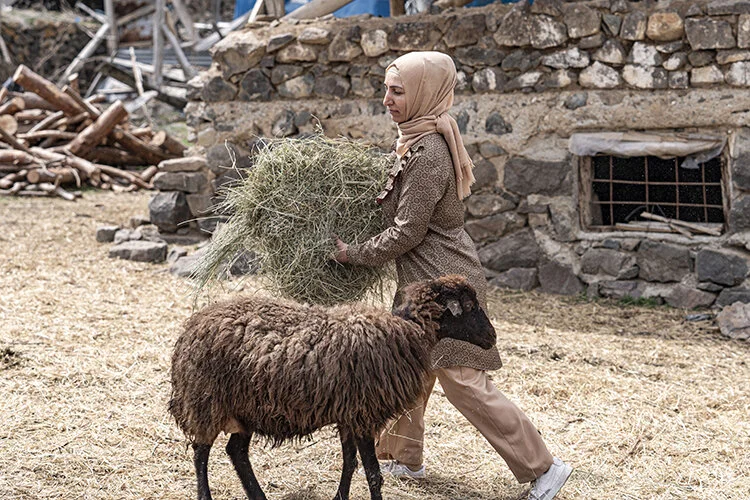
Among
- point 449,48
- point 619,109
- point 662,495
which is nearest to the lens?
point 662,495

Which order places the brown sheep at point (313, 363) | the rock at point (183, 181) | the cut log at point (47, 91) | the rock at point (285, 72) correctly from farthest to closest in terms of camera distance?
the cut log at point (47, 91) < the rock at point (183, 181) < the rock at point (285, 72) < the brown sheep at point (313, 363)

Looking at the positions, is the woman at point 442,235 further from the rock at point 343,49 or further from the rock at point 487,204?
the rock at point 343,49

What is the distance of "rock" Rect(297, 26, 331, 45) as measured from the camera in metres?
7.45

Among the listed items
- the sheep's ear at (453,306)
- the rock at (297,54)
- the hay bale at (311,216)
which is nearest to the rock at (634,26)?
the rock at (297,54)

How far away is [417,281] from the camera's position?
3.60m

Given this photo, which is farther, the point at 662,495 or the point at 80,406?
the point at 80,406

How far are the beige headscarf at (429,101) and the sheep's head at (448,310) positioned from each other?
1.55 feet

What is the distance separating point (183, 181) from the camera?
8.38 m

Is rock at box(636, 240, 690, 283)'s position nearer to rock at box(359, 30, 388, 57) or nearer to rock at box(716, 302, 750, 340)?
rock at box(716, 302, 750, 340)

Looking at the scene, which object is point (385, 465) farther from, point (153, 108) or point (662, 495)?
point (153, 108)

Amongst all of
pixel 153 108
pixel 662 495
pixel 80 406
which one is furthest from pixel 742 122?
pixel 153 108

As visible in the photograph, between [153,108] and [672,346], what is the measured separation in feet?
44.6

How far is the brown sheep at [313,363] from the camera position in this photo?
3.22 metres

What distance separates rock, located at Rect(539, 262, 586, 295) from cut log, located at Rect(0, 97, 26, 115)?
931 centimetres
